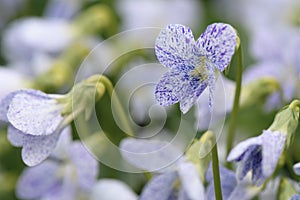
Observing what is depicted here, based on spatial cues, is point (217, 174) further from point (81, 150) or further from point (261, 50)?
point (261, 50)

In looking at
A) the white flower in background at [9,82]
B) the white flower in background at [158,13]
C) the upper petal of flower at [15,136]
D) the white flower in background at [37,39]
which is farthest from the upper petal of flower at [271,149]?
the white flower in background at [158,13]

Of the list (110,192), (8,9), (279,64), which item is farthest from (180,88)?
(8,9)

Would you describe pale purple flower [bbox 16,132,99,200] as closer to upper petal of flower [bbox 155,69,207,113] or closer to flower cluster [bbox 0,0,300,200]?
flower cluster [bbox 0,0,300,200]

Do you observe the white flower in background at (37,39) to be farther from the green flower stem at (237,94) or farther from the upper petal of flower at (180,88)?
the upper petal of flower at (180,88)

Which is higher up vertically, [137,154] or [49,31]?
[137,154]

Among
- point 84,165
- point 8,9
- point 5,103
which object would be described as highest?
point 5,103

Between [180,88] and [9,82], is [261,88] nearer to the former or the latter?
[180,88]

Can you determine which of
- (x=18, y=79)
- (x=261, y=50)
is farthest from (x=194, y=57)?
(x=18, y=79)
